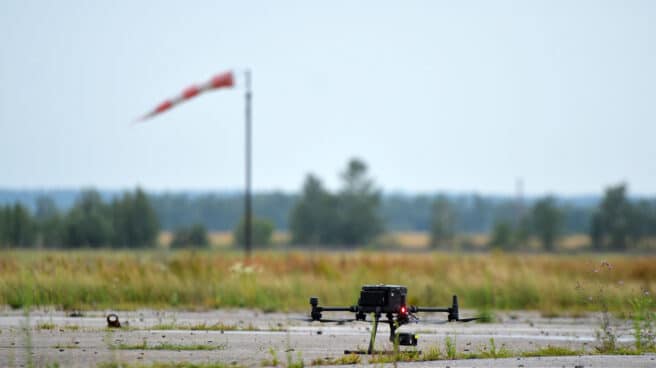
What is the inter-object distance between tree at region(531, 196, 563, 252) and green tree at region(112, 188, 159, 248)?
1412 inches

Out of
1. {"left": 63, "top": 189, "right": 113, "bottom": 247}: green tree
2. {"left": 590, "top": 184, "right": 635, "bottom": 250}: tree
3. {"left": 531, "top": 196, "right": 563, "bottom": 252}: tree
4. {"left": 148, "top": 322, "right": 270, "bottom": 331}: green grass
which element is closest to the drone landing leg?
{"left": 148, "top": 322, "right": 270, "bottom": 331}: green grass

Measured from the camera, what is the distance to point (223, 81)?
3612cm

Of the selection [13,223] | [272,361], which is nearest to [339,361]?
[272,361]

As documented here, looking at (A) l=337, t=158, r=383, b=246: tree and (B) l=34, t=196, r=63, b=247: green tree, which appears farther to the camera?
(A) l=337, t=158, r=383, b=246: tree

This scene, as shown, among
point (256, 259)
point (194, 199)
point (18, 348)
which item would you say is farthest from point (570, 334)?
point (194, 199)

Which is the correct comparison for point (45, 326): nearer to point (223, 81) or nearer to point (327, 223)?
point (223, 81)

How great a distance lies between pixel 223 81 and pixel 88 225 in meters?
21.9

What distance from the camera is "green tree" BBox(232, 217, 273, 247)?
7775cm

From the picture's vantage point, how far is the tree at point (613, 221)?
282 feet

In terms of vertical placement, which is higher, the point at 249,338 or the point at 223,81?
the point at 223,81

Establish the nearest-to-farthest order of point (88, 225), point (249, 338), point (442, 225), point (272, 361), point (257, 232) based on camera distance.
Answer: point (272, 361)
point (249, 338)
point (88, 225)
point (257, 232)
point (442, 225)

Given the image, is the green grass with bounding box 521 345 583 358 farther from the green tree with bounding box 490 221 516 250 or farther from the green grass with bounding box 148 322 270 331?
the green tree with bounding box 490 221 516 250

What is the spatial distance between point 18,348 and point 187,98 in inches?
934

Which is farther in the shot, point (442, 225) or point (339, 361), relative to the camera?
point (442, 225)
